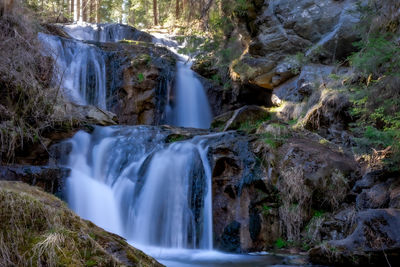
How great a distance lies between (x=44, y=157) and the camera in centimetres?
730

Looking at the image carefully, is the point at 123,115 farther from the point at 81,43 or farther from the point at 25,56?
the point at 25,56

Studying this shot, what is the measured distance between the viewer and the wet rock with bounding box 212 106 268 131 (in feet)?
33.9

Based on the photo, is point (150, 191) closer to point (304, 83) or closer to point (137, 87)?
point (304, 83)

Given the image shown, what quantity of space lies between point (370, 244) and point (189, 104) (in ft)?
32.9

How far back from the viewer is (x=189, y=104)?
13.8 m

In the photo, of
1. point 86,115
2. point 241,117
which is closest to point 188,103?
point 241,117

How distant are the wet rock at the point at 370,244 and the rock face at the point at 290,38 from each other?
684 centimetres

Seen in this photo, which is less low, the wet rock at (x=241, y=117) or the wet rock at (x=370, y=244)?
the wet rock at (x=241, y=117)

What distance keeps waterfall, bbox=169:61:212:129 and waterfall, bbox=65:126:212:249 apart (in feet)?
16.3

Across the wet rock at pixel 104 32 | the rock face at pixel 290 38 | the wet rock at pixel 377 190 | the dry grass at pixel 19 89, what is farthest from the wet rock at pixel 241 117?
the wet rock at pixel 104 32

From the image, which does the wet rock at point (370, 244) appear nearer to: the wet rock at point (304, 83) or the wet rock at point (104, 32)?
the wet rock at point (304, 83)

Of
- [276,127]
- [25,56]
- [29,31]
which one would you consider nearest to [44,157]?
[25,56]

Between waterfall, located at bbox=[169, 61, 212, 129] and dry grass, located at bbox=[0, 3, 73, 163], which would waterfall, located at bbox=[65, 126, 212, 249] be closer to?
dry grass, located at bbox=[0, 3, 73, 163]

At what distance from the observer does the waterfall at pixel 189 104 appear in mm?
13516
